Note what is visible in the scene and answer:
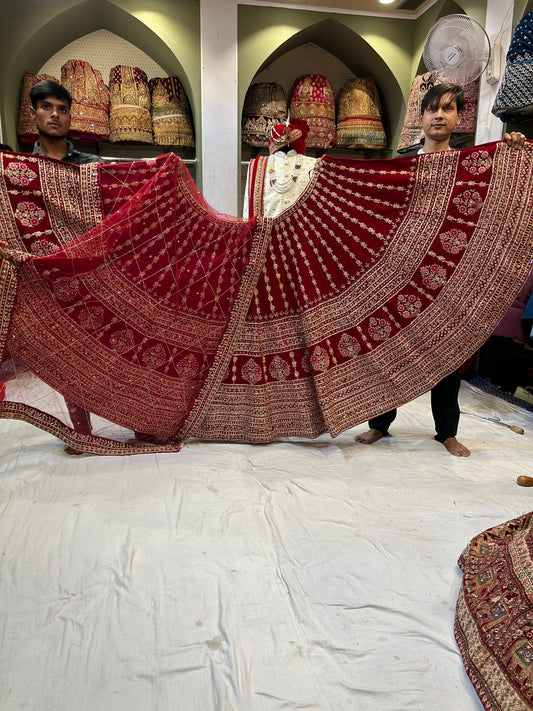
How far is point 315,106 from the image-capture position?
4.44 metres

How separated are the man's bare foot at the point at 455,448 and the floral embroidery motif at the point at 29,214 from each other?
6.47 feet

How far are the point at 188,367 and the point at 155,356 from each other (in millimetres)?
146

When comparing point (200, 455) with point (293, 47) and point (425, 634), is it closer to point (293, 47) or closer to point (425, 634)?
point (425, 634)

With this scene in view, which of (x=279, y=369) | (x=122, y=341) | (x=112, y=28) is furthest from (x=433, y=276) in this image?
(x=112, y=28)

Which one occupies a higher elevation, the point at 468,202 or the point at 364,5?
the point at 364,5

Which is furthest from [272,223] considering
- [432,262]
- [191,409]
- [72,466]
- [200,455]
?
[72,466]

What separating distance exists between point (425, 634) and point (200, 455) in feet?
3.84

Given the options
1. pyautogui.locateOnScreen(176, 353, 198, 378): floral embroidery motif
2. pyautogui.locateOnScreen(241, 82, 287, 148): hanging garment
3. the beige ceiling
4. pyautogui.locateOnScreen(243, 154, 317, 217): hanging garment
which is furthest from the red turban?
the beige ceiling

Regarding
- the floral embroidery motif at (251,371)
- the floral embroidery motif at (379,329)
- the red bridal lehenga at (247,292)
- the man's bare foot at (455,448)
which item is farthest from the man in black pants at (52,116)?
the man's bare foot at (455,448)

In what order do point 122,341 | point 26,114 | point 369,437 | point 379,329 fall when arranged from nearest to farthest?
1. point 122,341
2. point 379,329
3. point 369,437
4. point 26,114

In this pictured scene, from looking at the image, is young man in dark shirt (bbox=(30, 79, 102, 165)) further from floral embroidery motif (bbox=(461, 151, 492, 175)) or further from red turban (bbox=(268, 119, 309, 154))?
floral embroidery motif (bbox=(461, 151, 492, 175))

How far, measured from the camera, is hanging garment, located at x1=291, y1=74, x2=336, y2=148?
4.44m

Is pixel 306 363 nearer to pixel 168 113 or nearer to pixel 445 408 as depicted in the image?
pixel 445 408

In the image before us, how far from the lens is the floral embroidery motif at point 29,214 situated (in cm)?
198
